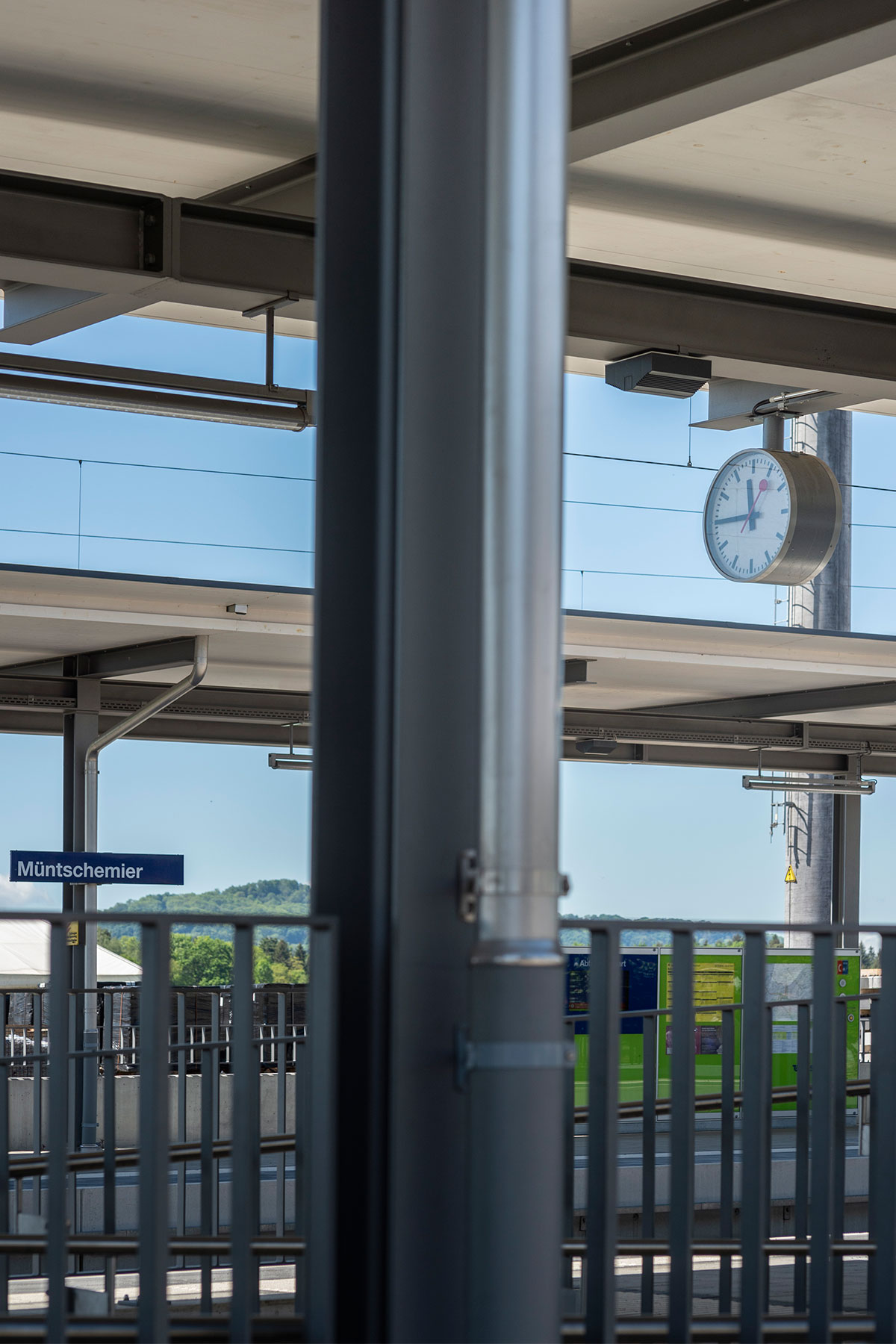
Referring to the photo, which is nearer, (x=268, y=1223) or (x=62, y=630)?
(x=268, y=1223)

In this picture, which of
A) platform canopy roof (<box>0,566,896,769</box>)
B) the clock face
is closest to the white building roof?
platform canopy roof (<box>0,566,896,769</box>)

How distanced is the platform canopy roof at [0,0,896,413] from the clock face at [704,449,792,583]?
1845 millimetres

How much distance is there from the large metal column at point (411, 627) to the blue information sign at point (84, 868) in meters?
10.2

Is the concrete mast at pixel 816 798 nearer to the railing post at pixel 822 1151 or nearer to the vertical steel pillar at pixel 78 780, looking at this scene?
the vertical steel pillar at pixel 78 780

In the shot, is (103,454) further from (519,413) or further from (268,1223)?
(519,413)

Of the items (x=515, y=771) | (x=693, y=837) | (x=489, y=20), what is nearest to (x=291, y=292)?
(x=489, y=20)

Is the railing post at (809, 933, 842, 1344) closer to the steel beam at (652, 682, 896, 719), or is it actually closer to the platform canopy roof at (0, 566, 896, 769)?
the platform canopy roof at (0, 566, 896, 769)

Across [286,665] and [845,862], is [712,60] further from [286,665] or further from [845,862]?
[845,862]

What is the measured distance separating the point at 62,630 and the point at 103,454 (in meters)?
1.49

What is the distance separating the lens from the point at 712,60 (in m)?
4.30

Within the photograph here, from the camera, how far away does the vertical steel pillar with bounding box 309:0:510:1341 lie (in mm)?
2531

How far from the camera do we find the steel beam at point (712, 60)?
4.06 m

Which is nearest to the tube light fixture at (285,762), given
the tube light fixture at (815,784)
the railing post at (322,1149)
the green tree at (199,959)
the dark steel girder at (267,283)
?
the tube light fixture at (815,784)

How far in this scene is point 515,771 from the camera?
249 centimetres
